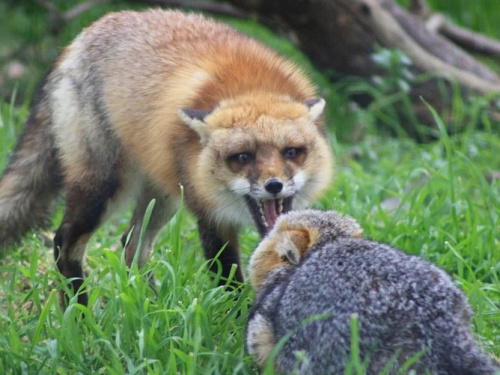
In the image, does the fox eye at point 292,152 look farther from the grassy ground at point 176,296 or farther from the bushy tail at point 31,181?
the bushy tail at point 31,181

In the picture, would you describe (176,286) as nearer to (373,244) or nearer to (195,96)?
(373,244)

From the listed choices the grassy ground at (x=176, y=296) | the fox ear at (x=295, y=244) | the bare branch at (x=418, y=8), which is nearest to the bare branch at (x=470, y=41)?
the bare branch at (x=418, y=8)

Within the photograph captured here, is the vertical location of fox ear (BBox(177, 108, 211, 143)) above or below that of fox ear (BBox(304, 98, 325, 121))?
below

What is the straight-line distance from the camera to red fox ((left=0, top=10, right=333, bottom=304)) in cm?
473

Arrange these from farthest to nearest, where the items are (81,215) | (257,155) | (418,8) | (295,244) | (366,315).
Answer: (418,8) → (81,215) → (257,155) → (295,244) → (366,315)

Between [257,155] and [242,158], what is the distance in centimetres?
10

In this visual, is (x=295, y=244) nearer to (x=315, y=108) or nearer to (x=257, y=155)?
(x=257, y=155)

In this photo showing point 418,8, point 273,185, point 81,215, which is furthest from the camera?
point 418,8

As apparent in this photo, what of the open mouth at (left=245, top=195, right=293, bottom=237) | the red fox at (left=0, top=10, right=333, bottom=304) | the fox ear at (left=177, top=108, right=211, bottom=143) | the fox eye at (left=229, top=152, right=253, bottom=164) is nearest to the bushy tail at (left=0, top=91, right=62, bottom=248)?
the red fox at (left=0, top=10, right=333, bottom=304)

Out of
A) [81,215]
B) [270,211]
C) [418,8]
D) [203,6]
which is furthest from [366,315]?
[418,8]

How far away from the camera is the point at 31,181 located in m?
5.46

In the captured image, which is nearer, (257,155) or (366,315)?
(366,315)

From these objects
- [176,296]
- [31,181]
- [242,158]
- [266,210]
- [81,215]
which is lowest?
[31,181]

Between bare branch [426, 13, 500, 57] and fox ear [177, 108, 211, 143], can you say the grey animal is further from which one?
bare branch [426, 13, 500, 57]
